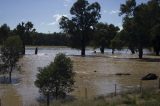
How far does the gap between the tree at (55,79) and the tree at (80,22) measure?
232ft

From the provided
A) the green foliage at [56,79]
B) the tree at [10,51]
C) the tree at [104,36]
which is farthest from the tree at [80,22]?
the green foliage at [56,79]

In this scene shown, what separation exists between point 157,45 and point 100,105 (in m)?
71.0

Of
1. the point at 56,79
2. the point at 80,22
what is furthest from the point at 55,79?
the point at 80,22

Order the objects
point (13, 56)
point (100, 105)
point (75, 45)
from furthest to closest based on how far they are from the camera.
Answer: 1. point (75, 45)
2. point (13, 56)
3. point (100, 105)

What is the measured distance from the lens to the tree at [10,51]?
1617 inches

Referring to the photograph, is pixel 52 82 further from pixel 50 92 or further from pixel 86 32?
pixel 86 32

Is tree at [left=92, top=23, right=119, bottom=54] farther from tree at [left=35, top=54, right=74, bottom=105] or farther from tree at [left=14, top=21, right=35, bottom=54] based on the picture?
tree at [left=35, top=54, right=74, bottom=105]

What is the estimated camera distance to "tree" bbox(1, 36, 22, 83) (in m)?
41.1

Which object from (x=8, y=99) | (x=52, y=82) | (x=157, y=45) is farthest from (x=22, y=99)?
(x=157, y=45)

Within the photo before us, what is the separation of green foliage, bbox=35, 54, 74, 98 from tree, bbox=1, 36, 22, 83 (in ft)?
49.0

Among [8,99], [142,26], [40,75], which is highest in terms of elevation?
[142,26]

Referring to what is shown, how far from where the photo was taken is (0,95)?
93.9ft

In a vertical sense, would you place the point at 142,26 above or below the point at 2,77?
above

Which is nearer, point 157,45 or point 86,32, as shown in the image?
point 157,45
